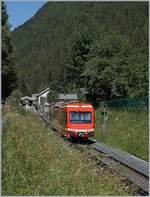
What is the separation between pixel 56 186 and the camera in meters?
7.88

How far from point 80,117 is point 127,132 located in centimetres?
322

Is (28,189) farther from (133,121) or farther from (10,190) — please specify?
(133,121)

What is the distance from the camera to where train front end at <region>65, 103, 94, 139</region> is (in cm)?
3069

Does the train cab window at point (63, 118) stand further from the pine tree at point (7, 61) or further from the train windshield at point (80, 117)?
the pine tree at point (7, 61)

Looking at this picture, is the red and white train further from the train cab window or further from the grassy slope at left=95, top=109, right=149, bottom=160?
the grassy slope at left=95, top=109, right=149, bottom=160

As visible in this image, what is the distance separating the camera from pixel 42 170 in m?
8.35

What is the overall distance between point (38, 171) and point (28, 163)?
0.88ft

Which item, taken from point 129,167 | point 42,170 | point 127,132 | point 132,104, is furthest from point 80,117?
point 42,170

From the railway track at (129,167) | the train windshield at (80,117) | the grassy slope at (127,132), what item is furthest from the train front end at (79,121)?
the railway track at (129,167)

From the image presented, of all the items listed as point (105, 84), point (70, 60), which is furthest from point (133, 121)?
point (70, 60)

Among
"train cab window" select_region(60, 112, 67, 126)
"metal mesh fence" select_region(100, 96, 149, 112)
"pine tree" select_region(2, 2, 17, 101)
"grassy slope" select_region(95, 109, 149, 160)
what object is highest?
"pine tree" select_region(2, 2, 17, 101)

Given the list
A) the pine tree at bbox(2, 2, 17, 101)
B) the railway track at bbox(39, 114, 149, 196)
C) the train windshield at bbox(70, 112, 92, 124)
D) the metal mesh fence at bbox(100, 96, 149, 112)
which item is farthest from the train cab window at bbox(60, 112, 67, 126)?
the railway track at bbox(39, 114, 149, 196)

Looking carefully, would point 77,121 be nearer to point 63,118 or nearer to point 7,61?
point 63,118

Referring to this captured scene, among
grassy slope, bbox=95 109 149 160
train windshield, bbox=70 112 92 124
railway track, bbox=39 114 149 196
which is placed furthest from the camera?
train windshield, bbox=70 112 92 124
